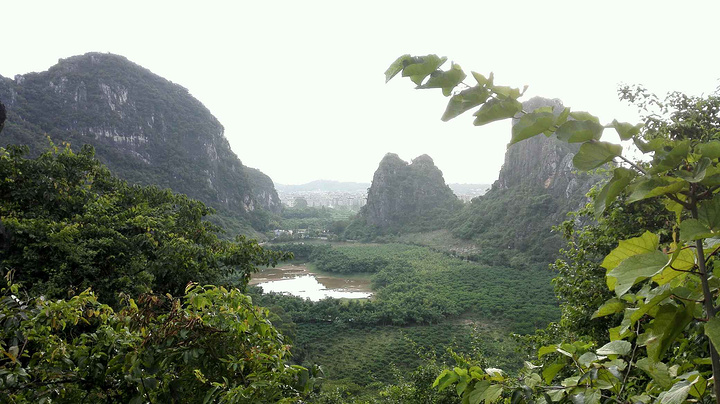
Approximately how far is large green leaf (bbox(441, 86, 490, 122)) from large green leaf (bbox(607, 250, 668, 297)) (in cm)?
36

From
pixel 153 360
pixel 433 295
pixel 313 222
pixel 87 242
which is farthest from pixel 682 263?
pixel 313 222

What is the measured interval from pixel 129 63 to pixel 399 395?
81822 mm

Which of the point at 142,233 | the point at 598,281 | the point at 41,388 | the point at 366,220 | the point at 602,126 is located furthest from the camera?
the point at 366,220

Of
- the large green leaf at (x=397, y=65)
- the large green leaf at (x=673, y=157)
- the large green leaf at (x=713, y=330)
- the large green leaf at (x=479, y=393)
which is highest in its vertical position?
the large green leaf at (x=397, y=65)

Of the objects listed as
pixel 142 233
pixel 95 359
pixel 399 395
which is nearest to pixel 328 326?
pixel 399 395

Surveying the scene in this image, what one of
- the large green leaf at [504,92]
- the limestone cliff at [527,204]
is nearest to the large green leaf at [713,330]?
the large green leaf at [504,92]

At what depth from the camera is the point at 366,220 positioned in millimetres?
70250

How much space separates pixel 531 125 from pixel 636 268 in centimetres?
27

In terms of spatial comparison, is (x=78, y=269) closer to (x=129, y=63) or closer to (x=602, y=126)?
(x=602, y=126)

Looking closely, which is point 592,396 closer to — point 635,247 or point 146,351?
point 635,247

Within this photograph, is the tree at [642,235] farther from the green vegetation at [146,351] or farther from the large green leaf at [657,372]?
the green vegetation at [146,351]

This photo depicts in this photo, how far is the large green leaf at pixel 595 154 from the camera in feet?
1.95

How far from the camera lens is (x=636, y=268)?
0.52 metres

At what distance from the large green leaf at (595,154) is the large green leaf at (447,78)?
0.80 ft
